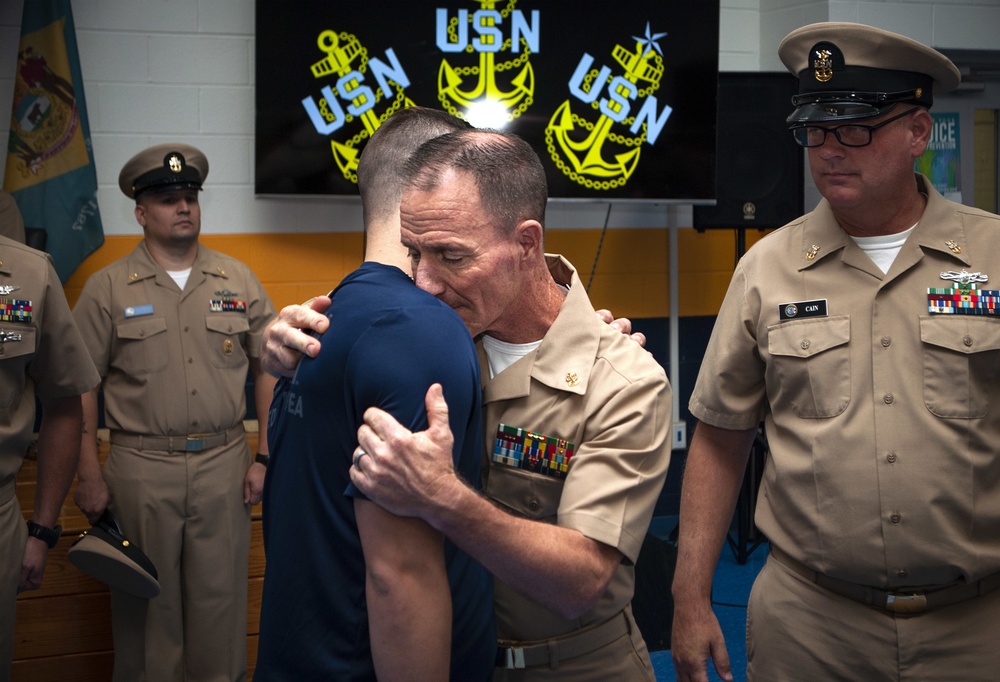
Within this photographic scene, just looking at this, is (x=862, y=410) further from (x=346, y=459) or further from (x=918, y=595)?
(x=346, y=459)

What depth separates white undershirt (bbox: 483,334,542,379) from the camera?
1.62 m

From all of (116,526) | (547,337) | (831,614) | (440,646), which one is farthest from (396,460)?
(116,526)

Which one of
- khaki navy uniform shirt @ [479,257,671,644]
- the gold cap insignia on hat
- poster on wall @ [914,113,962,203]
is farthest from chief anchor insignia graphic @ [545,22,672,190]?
khaki navy uniform shirt @ [479,257,671,644]

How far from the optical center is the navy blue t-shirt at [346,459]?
3.99 feet

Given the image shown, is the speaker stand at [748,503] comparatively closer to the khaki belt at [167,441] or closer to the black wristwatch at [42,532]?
the khaki belt at [167,441]

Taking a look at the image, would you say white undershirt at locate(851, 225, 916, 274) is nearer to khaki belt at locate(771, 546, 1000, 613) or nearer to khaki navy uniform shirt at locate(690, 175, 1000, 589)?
khaki navy uniform shirt at locate(690, 175, 1000, 589)

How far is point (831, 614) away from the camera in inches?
71.1

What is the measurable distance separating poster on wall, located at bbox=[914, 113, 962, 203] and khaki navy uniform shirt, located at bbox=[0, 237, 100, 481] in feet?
12.7

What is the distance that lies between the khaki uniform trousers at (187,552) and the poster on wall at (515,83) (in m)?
1.29

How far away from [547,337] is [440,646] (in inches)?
20.4

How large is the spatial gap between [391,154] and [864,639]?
1118mm

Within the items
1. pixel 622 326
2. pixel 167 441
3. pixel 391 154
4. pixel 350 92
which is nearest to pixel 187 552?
pixel 167 441

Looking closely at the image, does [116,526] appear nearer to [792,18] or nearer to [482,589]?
[482,589]

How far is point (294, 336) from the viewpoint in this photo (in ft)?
4.37
